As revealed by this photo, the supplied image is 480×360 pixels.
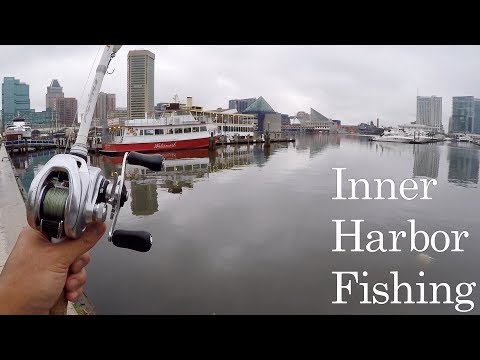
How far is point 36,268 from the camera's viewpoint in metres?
1.18

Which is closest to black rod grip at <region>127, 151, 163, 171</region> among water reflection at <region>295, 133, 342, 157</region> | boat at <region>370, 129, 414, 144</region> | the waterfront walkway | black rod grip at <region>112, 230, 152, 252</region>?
black rod grip at <region>112, 230, 152, 252</region>

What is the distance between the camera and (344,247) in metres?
8.13

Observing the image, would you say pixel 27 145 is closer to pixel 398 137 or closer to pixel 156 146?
pixel 156 146

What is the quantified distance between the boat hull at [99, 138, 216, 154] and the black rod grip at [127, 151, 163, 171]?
3226 cm

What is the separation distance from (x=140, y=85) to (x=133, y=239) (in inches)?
1856

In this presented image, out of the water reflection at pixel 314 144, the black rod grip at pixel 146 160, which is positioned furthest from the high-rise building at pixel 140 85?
the black rod grip at pixel 146 160

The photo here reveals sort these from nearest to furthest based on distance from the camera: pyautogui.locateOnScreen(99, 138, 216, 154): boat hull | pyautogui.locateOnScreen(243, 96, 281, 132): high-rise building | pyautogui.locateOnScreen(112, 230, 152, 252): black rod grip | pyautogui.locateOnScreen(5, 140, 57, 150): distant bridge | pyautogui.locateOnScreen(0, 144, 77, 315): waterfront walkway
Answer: pyautogui.locateOnScreen(112, 230, 152, 252): black rod grip, pyautogui.locateOnScreen(0, 144, 77, 315): waterfront walkway, pyautogui.locateOnScreen(99, 138, 216, 154): boat hull, pyautogui.locateOnScreen(5, 140, 57, 150): distant bridge, pyautogui.locateOnScreen(243, 96, 281, 132): high-rise building

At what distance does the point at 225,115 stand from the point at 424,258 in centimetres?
5829

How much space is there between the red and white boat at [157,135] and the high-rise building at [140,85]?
2755 millimetres

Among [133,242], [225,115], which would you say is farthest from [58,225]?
[225,115]

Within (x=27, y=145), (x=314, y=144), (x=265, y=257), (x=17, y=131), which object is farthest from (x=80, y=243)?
(x=314, y=144)

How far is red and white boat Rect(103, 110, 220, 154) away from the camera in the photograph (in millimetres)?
33844

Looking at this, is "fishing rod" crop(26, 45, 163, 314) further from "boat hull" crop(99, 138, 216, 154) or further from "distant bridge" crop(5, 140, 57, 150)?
"distant bridge" crop(5, 140, 57, 150)
